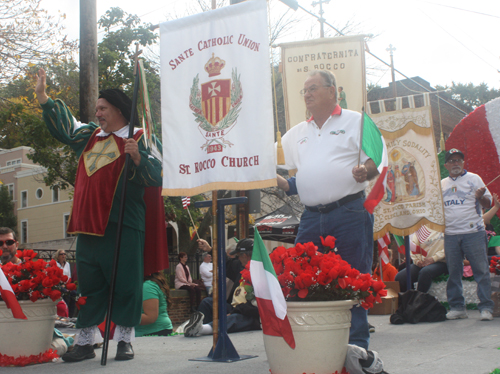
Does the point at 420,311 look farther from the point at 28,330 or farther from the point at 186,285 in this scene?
the point at 186,285

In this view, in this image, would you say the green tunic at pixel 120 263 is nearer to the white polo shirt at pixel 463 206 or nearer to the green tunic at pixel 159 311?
the green tunic at pixel 159 311

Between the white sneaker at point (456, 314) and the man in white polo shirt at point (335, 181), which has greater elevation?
the man in white polo shirt at point (335, 181)

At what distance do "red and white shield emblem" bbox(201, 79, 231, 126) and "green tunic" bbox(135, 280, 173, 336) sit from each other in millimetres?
2469

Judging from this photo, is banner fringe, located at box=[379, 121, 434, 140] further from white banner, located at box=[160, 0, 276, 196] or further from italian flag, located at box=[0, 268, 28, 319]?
italian flag, located at box=[0, 268, 28, 319]

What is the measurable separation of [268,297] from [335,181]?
0.95m

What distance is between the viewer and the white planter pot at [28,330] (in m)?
3.63

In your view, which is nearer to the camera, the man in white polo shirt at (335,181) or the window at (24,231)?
the man in white polo shirt at (335,181)

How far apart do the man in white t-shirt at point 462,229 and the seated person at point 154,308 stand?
10.2 feet

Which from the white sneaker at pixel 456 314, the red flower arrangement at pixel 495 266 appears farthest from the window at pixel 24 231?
the red flower arrangement at pixel 495 266

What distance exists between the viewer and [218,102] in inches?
141

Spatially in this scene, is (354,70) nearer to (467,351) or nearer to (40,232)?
(467,351)

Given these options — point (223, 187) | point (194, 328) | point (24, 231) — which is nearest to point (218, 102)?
point (223, 187)

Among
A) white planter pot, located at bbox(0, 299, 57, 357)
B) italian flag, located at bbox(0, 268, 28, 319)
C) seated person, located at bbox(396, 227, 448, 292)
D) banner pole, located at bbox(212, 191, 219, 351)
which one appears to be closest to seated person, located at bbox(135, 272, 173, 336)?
white planter pot, located at bbox(0, 299, 57, 357)

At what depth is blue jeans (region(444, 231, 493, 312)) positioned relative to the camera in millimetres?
5805
